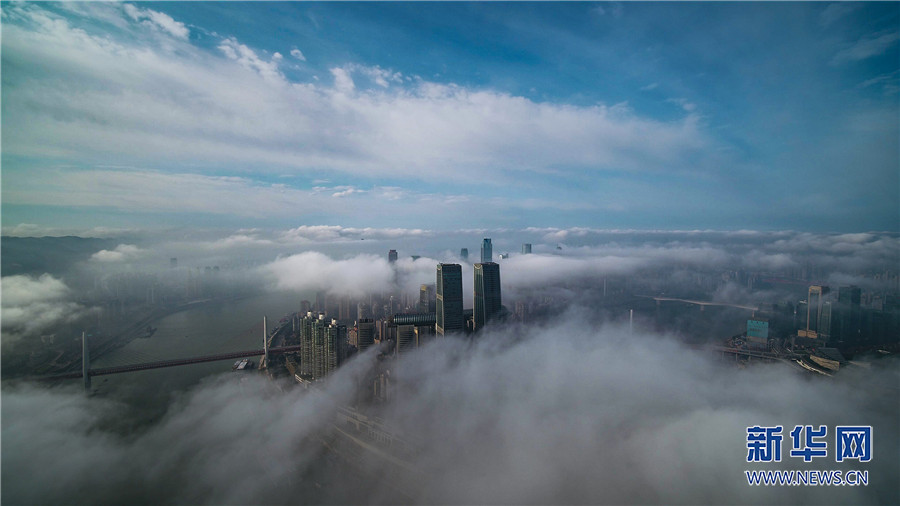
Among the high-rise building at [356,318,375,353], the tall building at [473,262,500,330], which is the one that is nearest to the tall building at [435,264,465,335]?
the tall building at [473,262,500,330]

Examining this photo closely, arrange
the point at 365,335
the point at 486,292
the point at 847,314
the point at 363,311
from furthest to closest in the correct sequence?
the point at 363,311 < the point at 486,292 < the point at 365,335 < the point at 847,314

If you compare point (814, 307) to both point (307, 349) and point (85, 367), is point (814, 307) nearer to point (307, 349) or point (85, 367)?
point (307, 349)

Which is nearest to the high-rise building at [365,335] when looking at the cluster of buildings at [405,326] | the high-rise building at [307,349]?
the cluster of buildings at [405,326]

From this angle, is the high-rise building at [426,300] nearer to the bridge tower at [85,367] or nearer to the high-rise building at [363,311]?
the high-rise building at [363,311]

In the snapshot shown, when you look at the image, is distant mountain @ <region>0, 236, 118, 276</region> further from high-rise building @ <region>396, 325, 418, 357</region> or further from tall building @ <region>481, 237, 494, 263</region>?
tall building @ <region>481, 237, 494, 263</region>

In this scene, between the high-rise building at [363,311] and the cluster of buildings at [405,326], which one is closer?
the cluster of buildings at [405,326]

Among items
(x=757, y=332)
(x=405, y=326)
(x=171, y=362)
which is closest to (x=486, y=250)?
(x=405, y=326)
